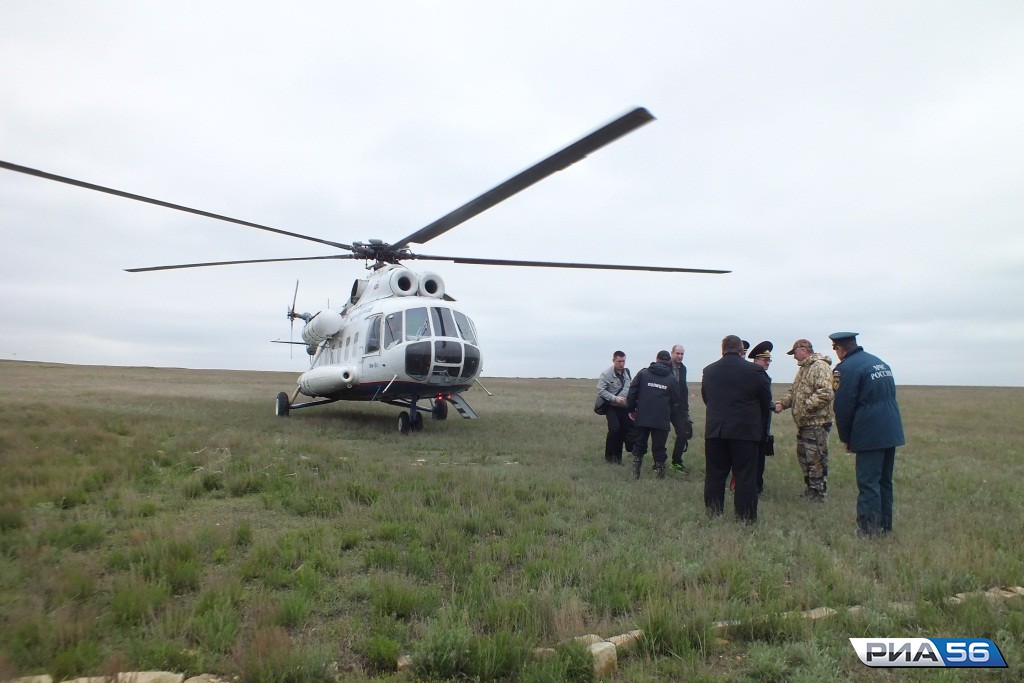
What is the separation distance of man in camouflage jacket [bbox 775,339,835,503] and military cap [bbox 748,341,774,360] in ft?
1.05

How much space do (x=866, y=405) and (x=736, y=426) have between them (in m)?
1.28

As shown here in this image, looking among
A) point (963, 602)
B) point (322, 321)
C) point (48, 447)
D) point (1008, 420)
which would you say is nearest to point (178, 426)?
point (48, 447)

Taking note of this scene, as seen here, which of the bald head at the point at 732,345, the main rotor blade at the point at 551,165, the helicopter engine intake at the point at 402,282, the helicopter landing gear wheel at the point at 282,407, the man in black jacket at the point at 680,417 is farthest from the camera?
the helicopter landing gear wheel at the point at 282,407

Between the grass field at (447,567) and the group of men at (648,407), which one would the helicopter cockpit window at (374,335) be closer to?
the grass field at (447,567)

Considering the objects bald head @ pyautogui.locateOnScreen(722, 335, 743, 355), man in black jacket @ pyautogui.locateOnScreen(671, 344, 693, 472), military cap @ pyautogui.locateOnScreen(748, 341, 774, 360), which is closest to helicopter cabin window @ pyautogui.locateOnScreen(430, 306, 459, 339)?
man in black jacket @ pyautogui.locateOnScreen(671, 344, 693, 472)

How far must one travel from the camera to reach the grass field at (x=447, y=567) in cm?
367

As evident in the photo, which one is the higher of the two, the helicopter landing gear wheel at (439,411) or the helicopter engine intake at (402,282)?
the helicopter engine intake at (402,282)

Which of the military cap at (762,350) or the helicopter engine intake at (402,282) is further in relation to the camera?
the helicopter engine intake at (402,282)

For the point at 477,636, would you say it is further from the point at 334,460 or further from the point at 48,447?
the point at 48,447

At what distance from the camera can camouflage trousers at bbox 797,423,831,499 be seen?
317 inches

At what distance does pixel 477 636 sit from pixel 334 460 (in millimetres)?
6178

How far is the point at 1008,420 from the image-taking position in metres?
20.4

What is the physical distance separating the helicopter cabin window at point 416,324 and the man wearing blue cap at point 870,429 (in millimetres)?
8345
